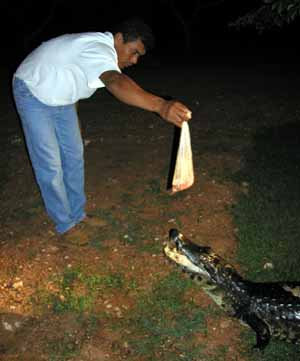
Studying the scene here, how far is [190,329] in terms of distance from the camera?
3.45 meters

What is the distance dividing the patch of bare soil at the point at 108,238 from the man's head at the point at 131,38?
76.5 inches

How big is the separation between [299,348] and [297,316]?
25 centimetres

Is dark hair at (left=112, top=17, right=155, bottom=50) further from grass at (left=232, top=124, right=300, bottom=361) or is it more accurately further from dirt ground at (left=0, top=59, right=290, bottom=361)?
grass at (left=232, top=124, right=300, bottom=361)

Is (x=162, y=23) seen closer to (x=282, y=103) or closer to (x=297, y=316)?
(x=282, y=103)

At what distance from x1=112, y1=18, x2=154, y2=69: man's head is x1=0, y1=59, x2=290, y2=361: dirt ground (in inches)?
77.1

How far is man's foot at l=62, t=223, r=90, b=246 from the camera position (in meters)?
4.43

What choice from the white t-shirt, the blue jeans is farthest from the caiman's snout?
the white t-shirt

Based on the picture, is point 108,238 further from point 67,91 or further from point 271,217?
point 271,217

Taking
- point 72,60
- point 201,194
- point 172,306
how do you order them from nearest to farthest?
point 72,60 < point 172,306 < point 201,194

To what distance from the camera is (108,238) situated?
452 cm

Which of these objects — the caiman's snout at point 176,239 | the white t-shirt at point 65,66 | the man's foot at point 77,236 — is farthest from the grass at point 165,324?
the white t-shirt at point 65,66

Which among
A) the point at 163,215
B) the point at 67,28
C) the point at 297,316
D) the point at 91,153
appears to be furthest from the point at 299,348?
the point at 67,28

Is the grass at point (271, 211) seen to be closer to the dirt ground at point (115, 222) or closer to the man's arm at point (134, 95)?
the dirt ground at point (115, 222)

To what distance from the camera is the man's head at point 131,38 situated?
3344mm
